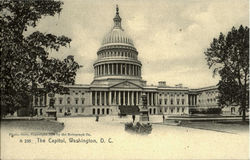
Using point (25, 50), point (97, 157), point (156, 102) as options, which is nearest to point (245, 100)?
point (97, 157)

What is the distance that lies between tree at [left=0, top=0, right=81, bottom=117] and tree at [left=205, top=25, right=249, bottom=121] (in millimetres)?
15210

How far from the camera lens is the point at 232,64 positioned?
30.1 metres

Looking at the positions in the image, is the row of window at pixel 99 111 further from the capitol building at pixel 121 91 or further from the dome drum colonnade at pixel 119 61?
the dome drum colonnade at pixel 119 61

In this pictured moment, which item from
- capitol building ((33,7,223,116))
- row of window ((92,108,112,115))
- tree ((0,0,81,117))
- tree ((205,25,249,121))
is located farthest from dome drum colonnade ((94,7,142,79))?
tree ((0,0,81,117))

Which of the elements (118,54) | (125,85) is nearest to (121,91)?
(125,85)

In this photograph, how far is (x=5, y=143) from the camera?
19.3 m

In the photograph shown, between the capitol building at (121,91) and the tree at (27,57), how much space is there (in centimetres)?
5729

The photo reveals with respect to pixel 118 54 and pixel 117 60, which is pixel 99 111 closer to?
pixel 117 60

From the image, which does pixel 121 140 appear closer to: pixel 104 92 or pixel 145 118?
pixel 145 118

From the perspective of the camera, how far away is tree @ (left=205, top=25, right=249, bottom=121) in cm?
2817

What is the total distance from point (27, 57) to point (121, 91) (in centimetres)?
6912

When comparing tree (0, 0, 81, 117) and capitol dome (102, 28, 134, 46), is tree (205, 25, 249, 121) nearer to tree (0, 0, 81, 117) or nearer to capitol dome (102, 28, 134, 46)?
tree (0, 0, 81, 117)

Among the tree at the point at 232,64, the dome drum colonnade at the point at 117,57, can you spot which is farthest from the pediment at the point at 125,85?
the tree at the point at 232,64

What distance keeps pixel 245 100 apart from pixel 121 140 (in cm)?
1499
